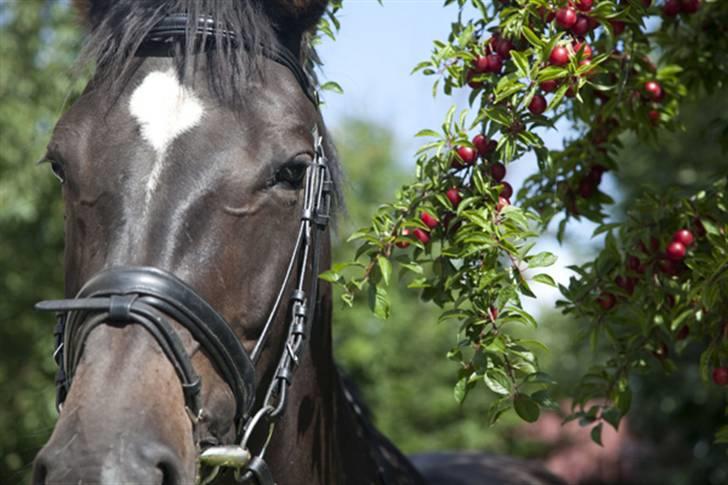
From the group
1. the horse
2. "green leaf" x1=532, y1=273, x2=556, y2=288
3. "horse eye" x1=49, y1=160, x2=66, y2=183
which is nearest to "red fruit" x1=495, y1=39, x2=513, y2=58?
the horse

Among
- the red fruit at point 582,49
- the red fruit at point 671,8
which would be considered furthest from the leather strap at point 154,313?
the red fruit at point 671,8

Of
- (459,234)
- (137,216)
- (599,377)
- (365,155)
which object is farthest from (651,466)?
(137,216)

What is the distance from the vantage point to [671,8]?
310 cm

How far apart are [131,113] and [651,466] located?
9146mm

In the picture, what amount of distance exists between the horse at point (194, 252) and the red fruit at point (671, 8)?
4.32 feet

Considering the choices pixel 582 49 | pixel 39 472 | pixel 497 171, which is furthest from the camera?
pixel 497 171

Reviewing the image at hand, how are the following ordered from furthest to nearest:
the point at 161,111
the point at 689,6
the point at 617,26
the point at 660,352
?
the point at 689,6 < the point at 660,352 < the point at 617,26 < the point at 161,111

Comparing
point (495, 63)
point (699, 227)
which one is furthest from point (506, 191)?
point (699, 227)

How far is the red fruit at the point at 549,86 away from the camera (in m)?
2.37

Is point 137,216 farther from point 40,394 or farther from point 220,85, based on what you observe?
point 40,394

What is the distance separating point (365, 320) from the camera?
10.6 m

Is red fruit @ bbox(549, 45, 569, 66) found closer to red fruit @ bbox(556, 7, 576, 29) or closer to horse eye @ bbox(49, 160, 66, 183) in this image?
red fruit @ bbox(556, 7, 576, 29)

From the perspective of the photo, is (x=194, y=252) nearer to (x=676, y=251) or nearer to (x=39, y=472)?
(x=39, y=472)

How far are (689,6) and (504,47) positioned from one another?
0.98 meters
